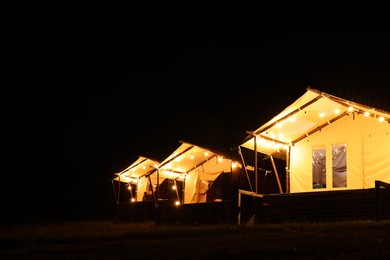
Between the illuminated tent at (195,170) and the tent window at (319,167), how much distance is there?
471cm

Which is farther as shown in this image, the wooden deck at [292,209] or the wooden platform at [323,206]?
the wooden deck at [292,209]

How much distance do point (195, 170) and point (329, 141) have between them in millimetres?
7878

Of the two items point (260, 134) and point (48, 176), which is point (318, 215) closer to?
point (260, 134)

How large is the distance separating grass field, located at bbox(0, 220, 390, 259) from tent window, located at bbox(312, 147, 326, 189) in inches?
227

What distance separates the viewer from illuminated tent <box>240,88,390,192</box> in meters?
16.4

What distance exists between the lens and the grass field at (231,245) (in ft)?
28.2

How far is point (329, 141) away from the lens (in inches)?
695

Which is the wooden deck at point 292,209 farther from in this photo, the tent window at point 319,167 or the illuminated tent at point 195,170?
the illuminated tent at point 195,170

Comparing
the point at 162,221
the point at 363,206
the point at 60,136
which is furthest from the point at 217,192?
the point at 60,136

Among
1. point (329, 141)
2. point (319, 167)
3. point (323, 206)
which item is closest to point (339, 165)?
point (319, 167)

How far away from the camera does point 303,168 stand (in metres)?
18.2

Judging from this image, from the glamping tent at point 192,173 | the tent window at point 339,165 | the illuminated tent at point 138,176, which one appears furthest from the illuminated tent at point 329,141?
the illuminated tent at point 138,176

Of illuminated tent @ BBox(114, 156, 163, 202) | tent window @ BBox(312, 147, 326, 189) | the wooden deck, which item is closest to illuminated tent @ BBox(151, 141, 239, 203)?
illuminated tent @ BBox(114, 156, 163, 202)

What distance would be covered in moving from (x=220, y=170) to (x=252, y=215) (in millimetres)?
6520
